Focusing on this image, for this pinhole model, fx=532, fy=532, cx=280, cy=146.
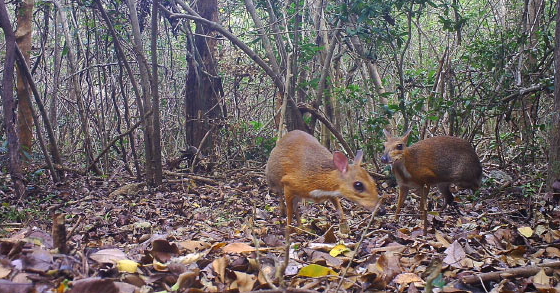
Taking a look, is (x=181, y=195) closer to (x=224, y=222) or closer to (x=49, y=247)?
(x=224, y=222)

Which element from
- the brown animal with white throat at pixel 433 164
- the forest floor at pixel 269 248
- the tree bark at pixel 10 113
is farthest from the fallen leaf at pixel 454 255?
the tree bark at pixel 10 113

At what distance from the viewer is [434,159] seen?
620cm

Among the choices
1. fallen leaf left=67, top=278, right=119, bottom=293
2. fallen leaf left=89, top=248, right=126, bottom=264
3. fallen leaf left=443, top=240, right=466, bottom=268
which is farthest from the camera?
fallen leaf left=443, top=240, right=466, bottom=268

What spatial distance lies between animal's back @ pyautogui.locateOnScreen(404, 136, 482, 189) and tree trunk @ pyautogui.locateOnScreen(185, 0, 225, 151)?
12.5 feet

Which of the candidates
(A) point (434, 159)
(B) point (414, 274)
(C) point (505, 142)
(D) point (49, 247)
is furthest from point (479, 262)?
(C) point (505, 142)

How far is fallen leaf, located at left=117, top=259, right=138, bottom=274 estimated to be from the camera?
261 cm

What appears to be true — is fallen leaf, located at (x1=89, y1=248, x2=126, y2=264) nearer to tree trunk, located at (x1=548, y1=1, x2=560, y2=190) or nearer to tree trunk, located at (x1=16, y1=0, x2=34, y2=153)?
tree trunk, located at (x1=548, y1=1, x2=560, y2=190)

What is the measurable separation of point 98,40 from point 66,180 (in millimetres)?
2543

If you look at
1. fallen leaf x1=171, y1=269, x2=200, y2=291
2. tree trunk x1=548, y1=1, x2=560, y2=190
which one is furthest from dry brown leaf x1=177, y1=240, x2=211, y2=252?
tree trunk x1=548, y1=1, x2=560, y2=190

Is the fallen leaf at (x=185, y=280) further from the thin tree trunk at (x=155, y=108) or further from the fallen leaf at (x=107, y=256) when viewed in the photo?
the thin tree trunk at (x=155, y=108)

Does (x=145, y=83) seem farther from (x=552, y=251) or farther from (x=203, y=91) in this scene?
(x=552, y=251)

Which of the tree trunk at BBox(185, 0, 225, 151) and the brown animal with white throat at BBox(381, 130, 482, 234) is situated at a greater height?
the tree trunk at BBox(185, 0, 225, 151)

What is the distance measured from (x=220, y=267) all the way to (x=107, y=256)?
1.96ft

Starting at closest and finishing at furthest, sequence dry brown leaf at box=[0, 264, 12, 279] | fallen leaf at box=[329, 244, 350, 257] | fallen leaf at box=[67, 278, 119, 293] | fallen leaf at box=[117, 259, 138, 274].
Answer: fallen leaf at box=[67, 278, 119, 293] < dry brown leaf at box=[0, 264, 12, 279] < fallen leaf at box=[117, 259, 138, 274] < fallen leaf at box=[329, 244, 350, 257]
